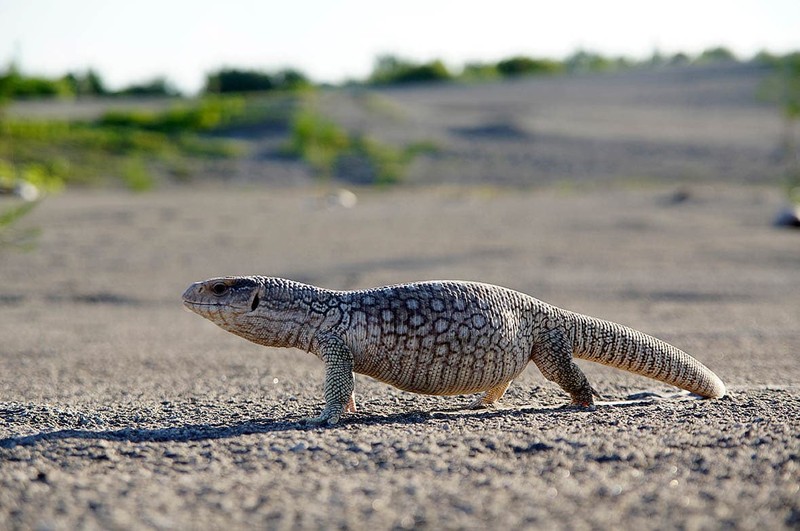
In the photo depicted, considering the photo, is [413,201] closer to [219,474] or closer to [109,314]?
[109,314]

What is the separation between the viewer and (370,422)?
20.5ft

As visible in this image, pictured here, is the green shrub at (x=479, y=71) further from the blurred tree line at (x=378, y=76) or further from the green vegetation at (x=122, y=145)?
the green vegetation at (x=122, y=145)

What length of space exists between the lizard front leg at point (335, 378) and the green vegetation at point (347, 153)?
44168 millimetres

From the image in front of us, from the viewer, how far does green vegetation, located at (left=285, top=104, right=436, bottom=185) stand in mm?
51812

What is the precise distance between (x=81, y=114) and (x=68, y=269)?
2068 inches

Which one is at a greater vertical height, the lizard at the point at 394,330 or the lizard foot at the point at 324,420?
the lizard at the point at 394,330

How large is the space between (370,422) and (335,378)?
1.14 ft

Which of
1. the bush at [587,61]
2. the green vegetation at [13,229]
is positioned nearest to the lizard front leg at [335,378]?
the green vegetation at [13,229]

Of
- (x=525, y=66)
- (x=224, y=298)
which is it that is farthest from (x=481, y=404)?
(x=525, y=66)

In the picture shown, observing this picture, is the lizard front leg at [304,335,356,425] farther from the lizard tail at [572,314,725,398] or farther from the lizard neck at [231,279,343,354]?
the lizard tail at [572,314,725,398]

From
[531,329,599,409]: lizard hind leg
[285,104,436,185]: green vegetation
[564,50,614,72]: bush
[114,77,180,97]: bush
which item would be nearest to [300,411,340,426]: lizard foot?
[531,329,599,409]: lizard hind leg

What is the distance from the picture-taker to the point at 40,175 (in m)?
44.9

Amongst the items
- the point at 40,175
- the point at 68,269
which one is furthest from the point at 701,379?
the point at 40,175

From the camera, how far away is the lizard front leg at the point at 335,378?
622 cm
